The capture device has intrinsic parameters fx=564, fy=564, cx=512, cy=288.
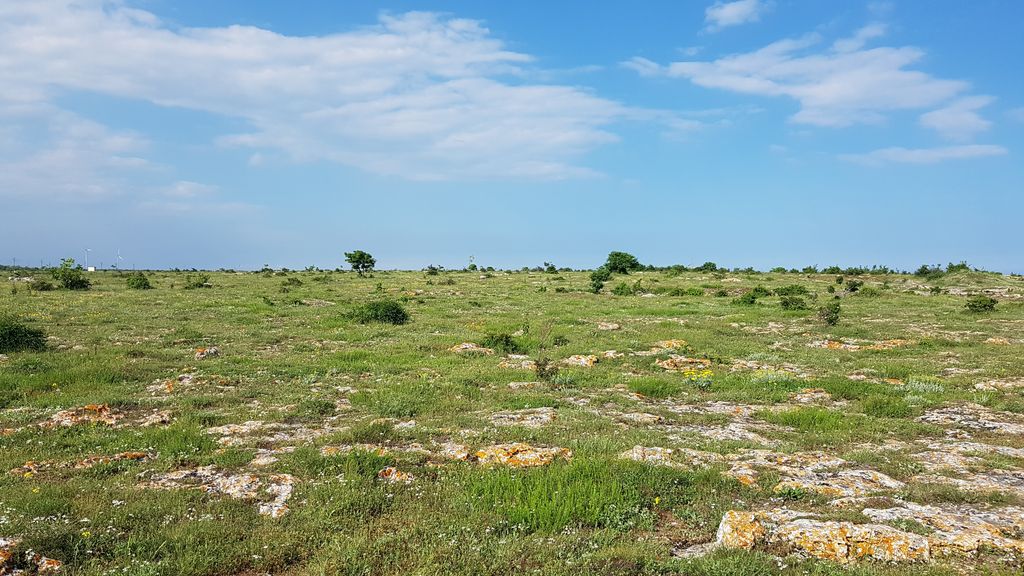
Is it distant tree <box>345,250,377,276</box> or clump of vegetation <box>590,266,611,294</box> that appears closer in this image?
clump of vegetation <box>590,266,611,294</box>

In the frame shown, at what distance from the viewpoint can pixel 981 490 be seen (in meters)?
8.98

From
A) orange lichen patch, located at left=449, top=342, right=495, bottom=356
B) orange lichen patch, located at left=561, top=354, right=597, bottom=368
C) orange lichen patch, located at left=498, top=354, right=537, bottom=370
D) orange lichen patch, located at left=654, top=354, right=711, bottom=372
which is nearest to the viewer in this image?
orange lichen patch, located at left=498, top=354, right=537, bottom=370

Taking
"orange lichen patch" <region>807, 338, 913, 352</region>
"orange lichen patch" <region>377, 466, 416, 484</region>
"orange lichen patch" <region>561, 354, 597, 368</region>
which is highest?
"orange lichen patch" <region>807, 338, 913, 352</region>

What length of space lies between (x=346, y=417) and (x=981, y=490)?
1234cm

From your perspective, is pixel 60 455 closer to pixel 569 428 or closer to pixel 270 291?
pixel 569 428

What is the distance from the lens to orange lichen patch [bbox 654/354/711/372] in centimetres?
1999

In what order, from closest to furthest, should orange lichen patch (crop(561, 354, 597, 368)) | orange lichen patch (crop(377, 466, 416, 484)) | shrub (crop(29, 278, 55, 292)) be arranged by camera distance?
orange lichen patch (crop(377, 466, 416, 484)), orange lichen patch (crop(561, 354, 597, 368)), shrub (crop(29, 278, 55, 292))

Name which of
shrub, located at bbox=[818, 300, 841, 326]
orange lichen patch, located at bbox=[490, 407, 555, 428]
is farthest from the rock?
shrub, located at bbox=[818, 300, 841, 326]

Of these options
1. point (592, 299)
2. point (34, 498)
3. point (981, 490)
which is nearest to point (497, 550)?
point (34, 498)

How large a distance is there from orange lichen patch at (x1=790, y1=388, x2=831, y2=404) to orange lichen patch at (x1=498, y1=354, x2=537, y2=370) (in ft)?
26.8

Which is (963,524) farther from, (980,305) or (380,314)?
(980,305)

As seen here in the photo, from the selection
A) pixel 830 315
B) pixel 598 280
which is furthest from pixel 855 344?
pixel 598 280

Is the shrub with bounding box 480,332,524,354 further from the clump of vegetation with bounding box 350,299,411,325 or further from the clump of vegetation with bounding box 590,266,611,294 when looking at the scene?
the clump of vegetation with bounding box 590,266,611,294

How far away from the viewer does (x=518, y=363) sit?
20234 mm
